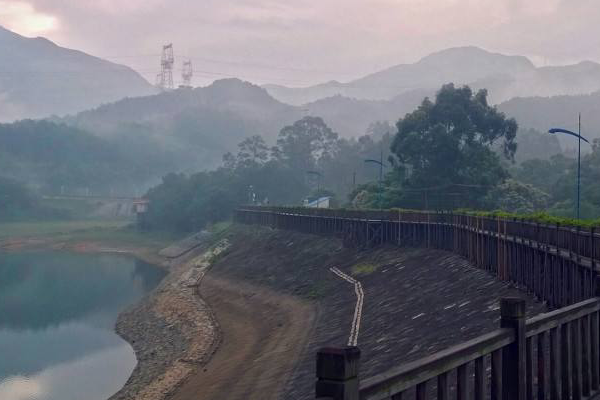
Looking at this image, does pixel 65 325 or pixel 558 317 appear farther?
pixel 65 325

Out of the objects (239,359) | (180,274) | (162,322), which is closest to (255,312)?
(162,322)

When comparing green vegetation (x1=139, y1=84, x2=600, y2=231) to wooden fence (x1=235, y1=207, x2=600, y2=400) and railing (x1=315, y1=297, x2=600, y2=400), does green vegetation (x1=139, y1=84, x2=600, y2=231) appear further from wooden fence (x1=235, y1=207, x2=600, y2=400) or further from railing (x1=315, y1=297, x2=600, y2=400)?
railing (x1=315, y1=297, x2=600, y2=400)

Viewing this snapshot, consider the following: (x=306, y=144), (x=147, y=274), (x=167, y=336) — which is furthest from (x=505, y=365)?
(x=306, y=144)

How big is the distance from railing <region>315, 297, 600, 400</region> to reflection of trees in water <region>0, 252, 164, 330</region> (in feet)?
180

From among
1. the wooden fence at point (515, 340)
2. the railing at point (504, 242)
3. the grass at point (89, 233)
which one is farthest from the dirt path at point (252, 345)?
the grass at point (89, 233)

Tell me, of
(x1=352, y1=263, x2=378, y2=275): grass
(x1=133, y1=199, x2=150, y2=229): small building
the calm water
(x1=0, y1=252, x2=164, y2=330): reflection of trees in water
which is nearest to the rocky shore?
the calm water

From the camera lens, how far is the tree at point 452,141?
252 ft

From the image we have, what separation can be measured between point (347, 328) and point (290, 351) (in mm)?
3011

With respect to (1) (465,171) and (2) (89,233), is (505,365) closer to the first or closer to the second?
(1) (465,171)

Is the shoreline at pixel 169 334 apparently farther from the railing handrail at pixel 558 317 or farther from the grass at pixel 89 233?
the grass at pixel 89 233

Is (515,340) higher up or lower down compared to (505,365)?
higher up

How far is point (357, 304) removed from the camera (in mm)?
42000

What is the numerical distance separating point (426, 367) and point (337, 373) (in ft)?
5.11

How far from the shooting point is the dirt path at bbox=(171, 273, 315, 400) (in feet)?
105
